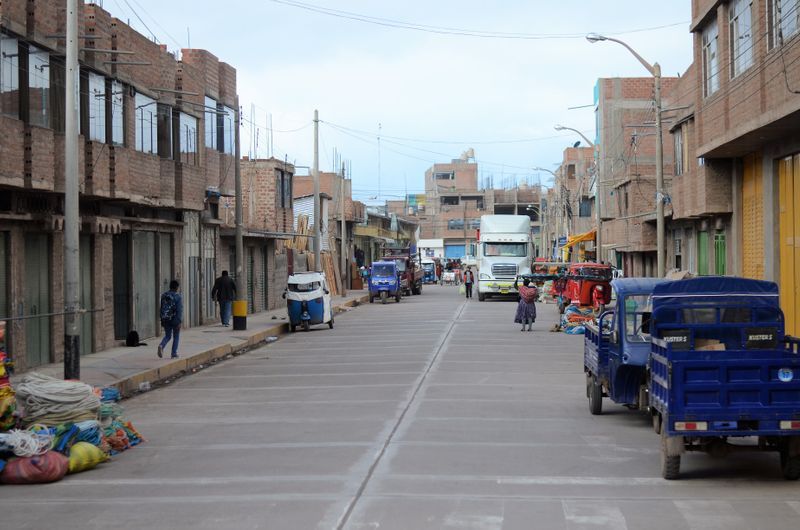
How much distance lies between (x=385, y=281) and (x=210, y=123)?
903 inches

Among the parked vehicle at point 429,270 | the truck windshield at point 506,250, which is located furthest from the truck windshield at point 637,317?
the parked vehicle at point 429,270

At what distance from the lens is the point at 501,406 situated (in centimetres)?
1608

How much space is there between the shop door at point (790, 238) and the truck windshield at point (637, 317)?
37.0 ft

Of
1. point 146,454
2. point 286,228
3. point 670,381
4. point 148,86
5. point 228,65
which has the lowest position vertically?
point 146,454

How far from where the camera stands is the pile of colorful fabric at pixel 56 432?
35.4ft

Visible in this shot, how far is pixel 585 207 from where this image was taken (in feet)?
282

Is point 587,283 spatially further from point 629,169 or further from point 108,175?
point 629,169

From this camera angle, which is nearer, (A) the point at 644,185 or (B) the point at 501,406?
(B) the point at 501,406

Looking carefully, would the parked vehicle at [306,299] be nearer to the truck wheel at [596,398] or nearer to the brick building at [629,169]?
the brick building at [629,169]

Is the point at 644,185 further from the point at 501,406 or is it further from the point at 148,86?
the point at 501,406

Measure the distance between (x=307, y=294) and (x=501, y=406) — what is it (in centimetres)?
2031

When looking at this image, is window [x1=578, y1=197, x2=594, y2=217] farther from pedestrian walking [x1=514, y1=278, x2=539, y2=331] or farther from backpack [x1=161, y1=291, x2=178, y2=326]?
backpack [x1=161, y1=291, x2=178, y2=326]

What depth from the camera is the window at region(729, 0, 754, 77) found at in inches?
960

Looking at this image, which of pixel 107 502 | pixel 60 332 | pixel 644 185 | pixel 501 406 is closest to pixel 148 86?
pixel 60 332
